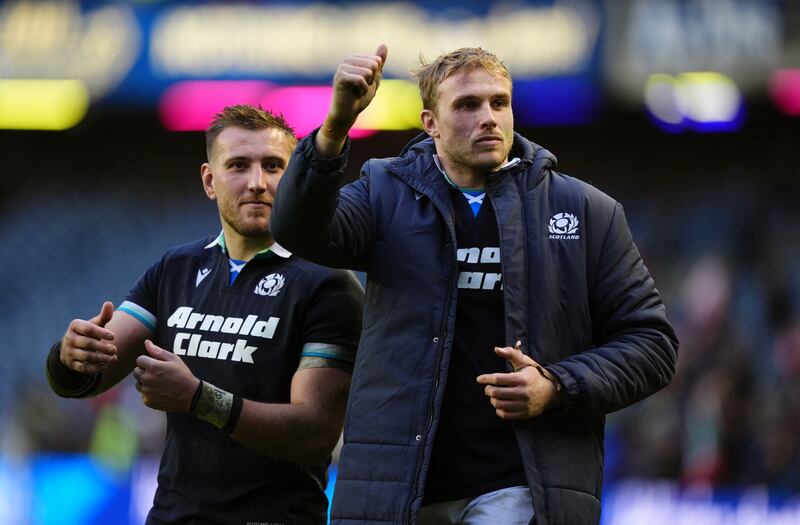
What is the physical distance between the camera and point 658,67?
42.1 feet

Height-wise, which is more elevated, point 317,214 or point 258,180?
point 258,180

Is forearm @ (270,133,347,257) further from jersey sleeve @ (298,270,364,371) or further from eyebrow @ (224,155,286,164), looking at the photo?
eyebrow @ (224,155,286,164)

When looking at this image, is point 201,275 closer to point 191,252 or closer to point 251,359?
point 191,252

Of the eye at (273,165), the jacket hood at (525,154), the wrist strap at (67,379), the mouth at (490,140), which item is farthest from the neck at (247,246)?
the mouth at (490,140)

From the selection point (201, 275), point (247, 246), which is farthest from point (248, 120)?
point (201, 275)

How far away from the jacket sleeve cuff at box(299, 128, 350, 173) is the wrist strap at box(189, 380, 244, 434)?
87 cm

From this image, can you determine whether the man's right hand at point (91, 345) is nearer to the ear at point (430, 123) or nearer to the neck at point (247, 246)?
the neck at point (247, 246)

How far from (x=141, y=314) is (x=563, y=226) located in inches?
68.4

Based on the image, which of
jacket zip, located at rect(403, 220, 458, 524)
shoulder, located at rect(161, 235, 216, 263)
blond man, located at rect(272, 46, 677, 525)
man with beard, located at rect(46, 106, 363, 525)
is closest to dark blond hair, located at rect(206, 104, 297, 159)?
man with beard, located at rect(46, 106, 363, 525)

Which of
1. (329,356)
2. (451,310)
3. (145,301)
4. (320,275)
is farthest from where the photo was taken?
(145,301)

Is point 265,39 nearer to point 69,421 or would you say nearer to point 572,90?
point 572,90

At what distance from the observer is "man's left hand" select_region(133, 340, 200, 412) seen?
13.1 feet

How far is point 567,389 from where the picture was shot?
365 centimetres

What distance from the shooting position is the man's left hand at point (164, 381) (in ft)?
13.1
